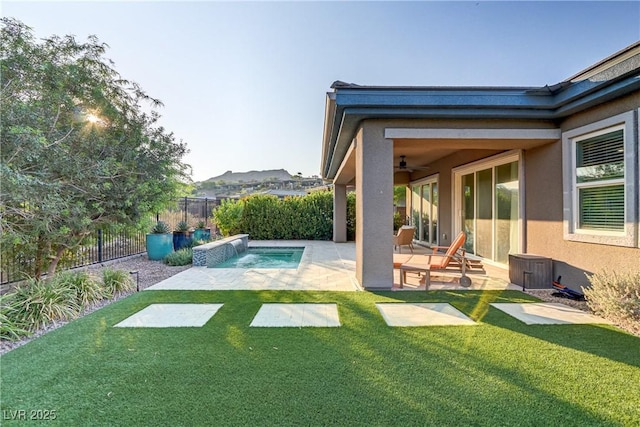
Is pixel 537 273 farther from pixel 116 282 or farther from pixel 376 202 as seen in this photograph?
pixel 116 282

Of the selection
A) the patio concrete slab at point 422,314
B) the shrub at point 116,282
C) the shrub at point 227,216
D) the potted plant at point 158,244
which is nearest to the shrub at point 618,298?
the patio concrete slab at point 422,314

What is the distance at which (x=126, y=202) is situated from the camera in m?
6.23

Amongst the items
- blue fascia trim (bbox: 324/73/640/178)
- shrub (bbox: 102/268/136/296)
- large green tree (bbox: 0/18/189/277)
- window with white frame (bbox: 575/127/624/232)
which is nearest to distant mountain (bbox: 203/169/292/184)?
large green tree (bbox: 0/18/189/277)

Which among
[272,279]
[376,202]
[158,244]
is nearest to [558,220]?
[376,202]

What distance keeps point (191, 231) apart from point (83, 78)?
786 cm

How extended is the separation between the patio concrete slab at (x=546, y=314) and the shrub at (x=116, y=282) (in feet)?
25.1

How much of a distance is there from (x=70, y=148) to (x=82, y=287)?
2.64m

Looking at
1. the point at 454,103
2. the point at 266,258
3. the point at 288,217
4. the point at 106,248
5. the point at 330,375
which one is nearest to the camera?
the point at 330,375

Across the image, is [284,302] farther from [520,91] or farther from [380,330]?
[520,91]

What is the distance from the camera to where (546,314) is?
198 inches

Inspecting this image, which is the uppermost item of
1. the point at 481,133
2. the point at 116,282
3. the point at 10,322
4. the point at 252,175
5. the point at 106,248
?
the point at 252,175

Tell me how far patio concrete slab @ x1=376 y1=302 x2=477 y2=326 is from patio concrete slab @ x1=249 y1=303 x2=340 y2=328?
898 millimetres

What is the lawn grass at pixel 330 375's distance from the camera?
256 cm

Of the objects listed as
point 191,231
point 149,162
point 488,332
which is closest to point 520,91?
point 488,332
